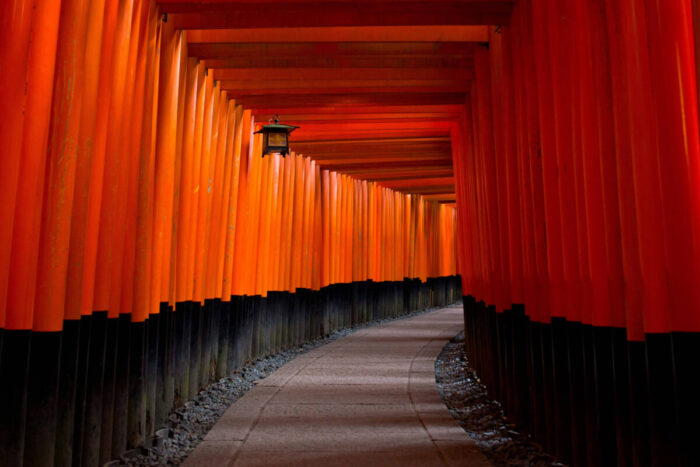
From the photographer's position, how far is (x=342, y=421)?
19.8 ft

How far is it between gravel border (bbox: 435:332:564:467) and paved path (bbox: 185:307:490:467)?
158 mm

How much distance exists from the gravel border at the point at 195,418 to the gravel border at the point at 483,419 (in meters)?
2.42

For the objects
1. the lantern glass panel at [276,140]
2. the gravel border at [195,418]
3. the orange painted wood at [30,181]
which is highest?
the lantern glass panel at [276,140]

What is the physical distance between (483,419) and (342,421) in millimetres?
1392

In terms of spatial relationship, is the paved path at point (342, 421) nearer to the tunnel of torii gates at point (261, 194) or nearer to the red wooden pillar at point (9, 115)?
the tunnel of torii gates at point (261, 194)

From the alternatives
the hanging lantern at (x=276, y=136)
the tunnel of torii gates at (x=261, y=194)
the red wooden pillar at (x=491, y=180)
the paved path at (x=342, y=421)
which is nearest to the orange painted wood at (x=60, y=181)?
the tunnel of torii gates at (x=261, y=194)

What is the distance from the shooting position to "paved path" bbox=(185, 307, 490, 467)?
190 inches

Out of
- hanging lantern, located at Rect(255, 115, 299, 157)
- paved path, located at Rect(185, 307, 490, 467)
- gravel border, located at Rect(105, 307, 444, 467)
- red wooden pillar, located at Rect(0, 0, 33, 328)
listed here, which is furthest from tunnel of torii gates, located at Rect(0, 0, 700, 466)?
paved path, located at Rect(185, 307, 490, 467)

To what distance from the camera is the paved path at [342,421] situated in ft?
15.9

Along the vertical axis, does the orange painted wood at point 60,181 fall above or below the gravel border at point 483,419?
above

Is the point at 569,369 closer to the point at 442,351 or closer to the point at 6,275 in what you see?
the point at 6,275

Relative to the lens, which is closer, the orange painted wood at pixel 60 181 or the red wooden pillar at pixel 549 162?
the orange painted wood at pixel 60 181

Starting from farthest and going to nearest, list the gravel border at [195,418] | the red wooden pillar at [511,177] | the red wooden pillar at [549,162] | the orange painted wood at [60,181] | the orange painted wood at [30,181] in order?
the red wooden pillar at [511,177] < the gravel border at [195,418] < the red wooden pillar at [549,162] < the orange painted wood at [60,181] < the orange painted wood at [30,181]

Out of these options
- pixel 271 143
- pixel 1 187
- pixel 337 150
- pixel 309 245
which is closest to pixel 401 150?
pixel 337 150
